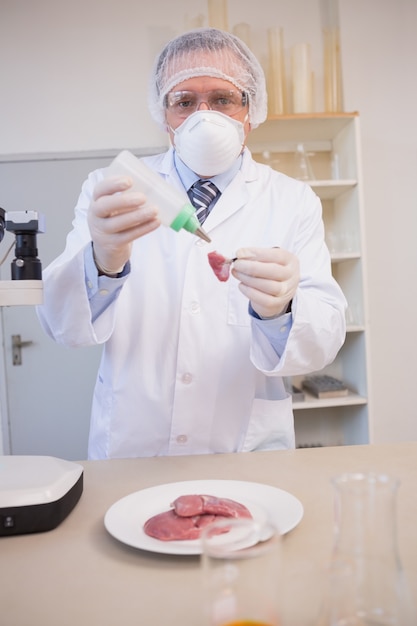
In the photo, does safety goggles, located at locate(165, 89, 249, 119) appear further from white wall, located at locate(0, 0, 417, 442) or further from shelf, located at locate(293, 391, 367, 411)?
white wall, located at locate(0, 0, 417, 442)

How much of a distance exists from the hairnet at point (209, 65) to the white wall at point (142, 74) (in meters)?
1.57

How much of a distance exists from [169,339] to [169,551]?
2.19 feet

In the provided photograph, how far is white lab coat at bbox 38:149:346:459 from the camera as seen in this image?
1244 mm

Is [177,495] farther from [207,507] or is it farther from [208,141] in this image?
[208,141]

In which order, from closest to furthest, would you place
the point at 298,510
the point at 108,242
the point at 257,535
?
the point at 257,535, the point at 298,510, the point at 108,242

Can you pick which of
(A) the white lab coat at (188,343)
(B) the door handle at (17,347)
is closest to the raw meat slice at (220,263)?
(A) the white lab coat at (188,343)

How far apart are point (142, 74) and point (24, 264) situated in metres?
2.33

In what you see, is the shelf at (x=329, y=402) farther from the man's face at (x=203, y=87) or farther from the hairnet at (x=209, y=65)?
the man's face at (x=203, y=87)

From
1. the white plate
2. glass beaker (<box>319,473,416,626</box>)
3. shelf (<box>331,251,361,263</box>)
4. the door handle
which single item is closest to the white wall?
shelf (<box>331,251,361,263</box>)

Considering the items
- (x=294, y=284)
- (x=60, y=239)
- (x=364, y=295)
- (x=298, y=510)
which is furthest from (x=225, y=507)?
(x=60, y=239)

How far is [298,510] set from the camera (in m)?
0.79

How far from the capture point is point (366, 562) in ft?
1.55

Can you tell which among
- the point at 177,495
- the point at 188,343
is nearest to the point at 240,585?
the point at 177,495

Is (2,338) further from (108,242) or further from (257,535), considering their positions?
(257,535)
